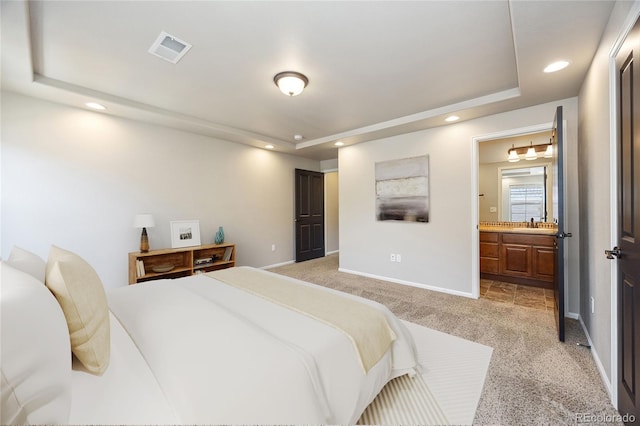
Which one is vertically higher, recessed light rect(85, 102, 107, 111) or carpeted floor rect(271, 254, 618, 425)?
recessed light rect(85, 102, 107, 111)

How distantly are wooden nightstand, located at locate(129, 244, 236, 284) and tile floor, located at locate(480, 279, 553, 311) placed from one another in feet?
12.7

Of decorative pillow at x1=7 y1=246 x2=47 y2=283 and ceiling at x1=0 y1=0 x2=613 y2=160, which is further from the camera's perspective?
ceiling at x1=0 y1=0 x2=613 y2=160

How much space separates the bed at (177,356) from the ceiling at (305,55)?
168cm

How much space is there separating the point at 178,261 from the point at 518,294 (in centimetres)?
485

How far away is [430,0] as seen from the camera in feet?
5.33

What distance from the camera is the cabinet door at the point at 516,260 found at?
3.85 meters

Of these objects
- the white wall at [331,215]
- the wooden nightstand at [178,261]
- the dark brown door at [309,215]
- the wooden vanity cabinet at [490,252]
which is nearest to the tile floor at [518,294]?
the wooden vanity cabinet at [490,252]

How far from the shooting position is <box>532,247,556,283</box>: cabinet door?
3639 mm

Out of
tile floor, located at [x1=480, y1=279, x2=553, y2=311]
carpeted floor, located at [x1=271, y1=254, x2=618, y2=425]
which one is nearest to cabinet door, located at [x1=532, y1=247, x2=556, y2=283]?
tile floor, located at [x1=480, y1=279, x2=553, y2=311]

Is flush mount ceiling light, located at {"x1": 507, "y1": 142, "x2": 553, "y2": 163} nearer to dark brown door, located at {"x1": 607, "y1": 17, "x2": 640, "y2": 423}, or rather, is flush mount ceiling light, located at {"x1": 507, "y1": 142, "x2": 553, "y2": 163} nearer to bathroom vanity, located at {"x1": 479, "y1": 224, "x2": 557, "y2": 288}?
bathroom vanity, located at {"x1": 479, "y1": 224, "x2": 557, "y2": 288}

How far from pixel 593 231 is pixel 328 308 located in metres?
2.24

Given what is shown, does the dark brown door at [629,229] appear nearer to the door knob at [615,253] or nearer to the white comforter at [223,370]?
the door knob at [615,253]

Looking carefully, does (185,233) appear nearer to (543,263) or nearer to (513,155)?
(543,263)

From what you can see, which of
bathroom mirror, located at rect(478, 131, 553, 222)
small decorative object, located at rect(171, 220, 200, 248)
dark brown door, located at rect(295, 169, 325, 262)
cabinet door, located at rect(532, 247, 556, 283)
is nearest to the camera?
cabinet door, located at rect(532, 247, 556, 283)
